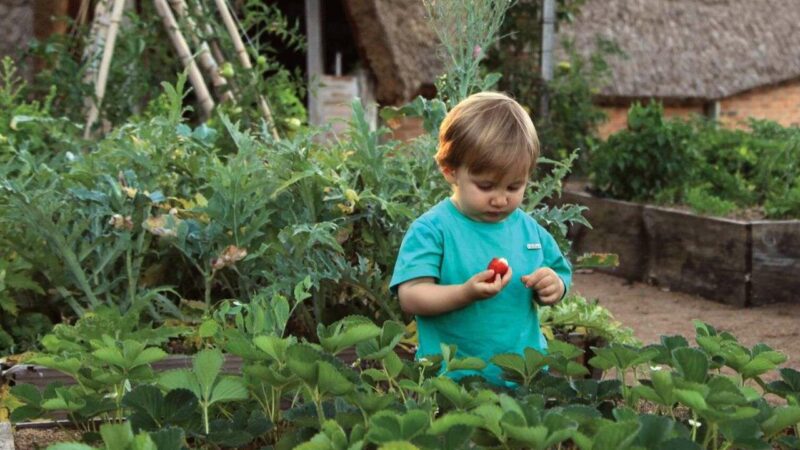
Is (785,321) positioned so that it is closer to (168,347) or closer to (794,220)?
(794,220)

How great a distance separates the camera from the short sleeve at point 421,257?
280cm

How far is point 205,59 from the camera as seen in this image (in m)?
6.79

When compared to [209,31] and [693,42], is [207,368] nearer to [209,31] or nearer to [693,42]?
[209,31]

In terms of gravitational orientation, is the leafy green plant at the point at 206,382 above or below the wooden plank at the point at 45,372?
above

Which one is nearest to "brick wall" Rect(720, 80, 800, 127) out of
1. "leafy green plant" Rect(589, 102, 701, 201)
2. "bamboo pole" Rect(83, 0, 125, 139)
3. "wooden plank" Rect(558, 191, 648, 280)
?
"leafy green plant" Rect(589, 102, 701, 201)

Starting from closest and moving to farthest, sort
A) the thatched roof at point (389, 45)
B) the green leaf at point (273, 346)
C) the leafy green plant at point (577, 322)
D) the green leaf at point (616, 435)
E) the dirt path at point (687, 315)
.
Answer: the green leaf at point (616, 435)
the green leaf at point (273, 346)
the leafy green plant at point (577, 322)
the dirt path at point (687, 315)
the thatched roof at point (389, 45)

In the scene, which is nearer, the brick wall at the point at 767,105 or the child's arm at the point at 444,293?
the child's arm at the point at 444,293

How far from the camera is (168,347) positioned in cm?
379

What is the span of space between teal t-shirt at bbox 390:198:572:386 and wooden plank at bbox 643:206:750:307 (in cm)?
425

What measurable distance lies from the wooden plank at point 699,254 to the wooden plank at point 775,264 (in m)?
0.05

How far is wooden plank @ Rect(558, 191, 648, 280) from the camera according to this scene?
780 centimetres

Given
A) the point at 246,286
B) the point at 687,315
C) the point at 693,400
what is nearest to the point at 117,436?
the point at 693,400

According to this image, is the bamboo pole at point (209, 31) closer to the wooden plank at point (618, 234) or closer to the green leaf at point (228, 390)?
the wooden plank at point (618, 234)

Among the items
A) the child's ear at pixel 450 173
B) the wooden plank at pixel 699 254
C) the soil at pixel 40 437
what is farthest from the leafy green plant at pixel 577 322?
the wooden plank at pixel 699 254
